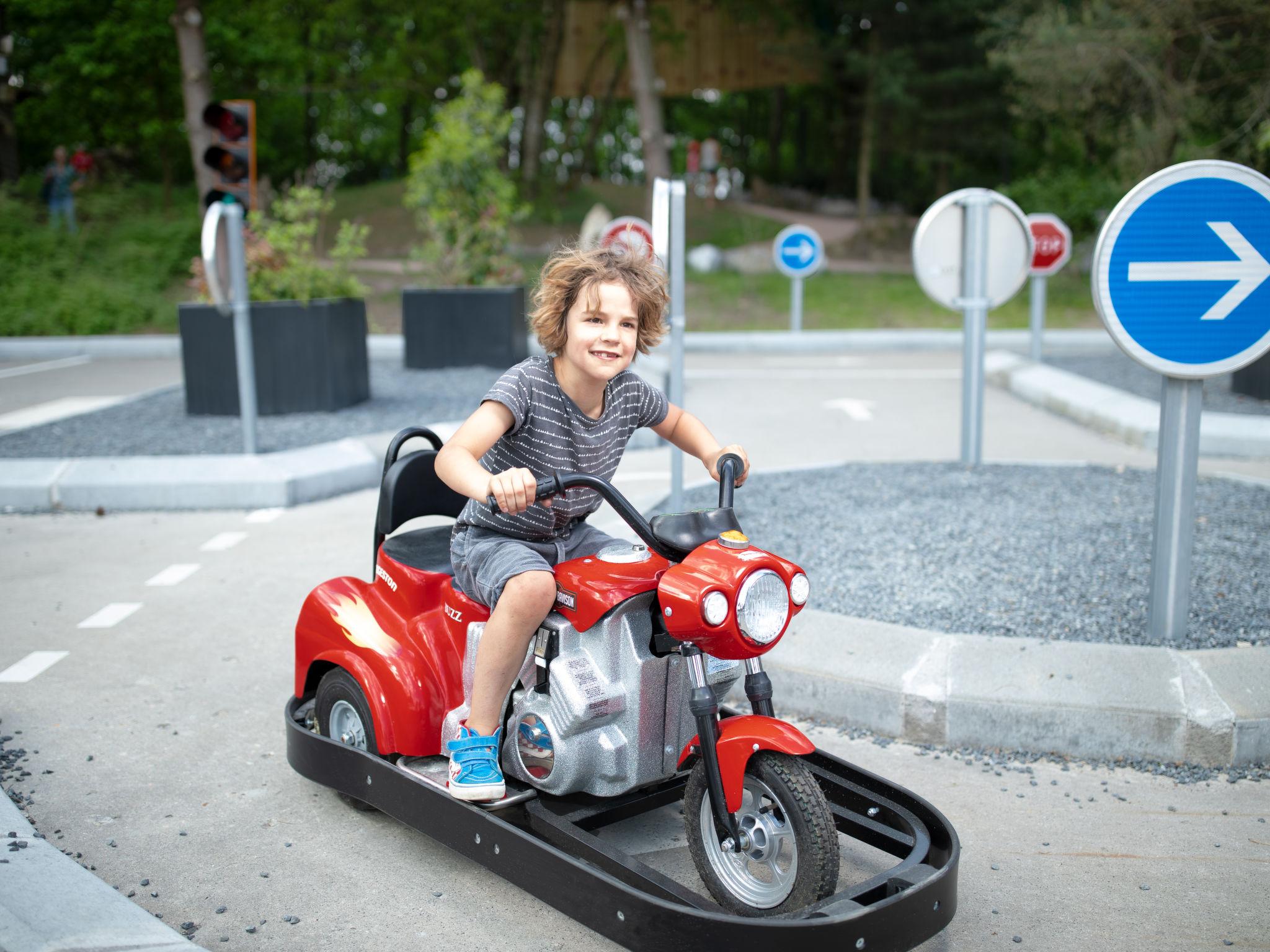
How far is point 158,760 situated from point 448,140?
385 inches

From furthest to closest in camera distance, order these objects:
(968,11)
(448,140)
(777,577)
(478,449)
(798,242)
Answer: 1. (968,11)
2. (798,242)
3. (448,140)
4. (478,449)
5. (777,577)

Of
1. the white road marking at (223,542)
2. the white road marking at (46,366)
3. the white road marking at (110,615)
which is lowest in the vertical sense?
the white road marking at (110,615)

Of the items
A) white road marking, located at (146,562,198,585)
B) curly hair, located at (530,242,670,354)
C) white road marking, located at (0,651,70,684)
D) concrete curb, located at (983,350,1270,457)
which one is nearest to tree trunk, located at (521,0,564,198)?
concrete curb, located at (983,350,1270,457)

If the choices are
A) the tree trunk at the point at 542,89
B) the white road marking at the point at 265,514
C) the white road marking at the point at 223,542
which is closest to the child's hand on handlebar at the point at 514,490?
the white road marking at the point at 223,542

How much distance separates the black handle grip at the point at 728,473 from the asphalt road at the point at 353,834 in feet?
3.32

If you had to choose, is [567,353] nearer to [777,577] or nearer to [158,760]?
[777,577]

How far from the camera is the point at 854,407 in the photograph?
36.8 feet

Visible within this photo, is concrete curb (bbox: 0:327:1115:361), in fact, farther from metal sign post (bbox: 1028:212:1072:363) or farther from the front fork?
the front fork

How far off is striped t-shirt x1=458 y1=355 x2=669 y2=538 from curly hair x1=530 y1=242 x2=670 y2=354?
95mm

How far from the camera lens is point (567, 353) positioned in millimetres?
2973

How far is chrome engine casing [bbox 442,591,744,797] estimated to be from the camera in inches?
109

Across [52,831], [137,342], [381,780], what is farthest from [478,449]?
[137,342]

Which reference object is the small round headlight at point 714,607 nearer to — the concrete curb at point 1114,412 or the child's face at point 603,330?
the child's face at point 603,330

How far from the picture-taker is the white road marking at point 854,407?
1065cm
